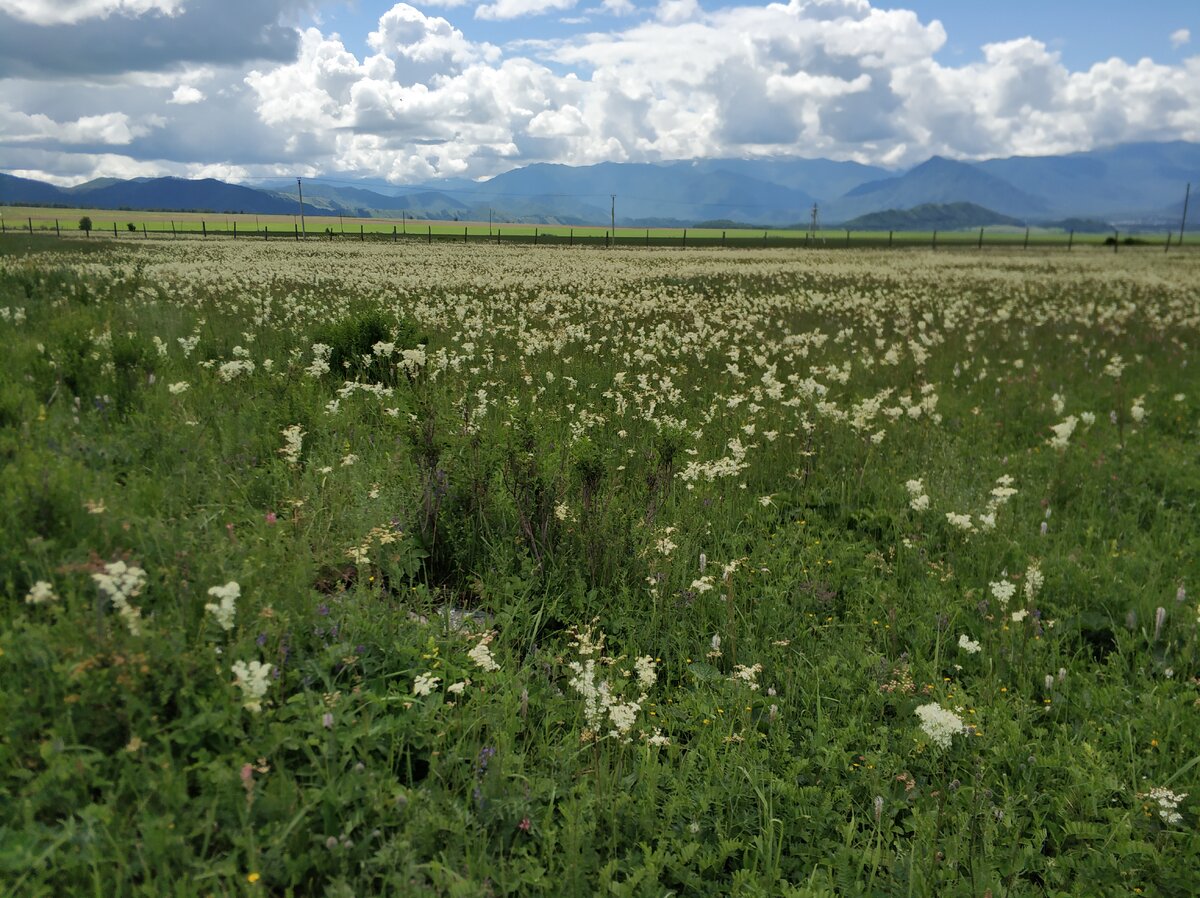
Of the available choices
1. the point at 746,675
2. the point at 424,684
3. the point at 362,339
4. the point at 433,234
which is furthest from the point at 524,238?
the point at 424,684

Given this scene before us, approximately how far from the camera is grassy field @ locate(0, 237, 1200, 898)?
251 centimetres

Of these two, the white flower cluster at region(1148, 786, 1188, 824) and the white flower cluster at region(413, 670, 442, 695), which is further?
the white flower cluster at region(413, 670, 442, 695)

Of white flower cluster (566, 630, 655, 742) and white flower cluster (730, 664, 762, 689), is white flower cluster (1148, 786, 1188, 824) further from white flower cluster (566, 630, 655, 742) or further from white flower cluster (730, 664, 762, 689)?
white flower cluster (566, 630, 655, 742)

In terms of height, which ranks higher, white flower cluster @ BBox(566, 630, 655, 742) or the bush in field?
the bush in field

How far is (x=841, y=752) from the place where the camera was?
3.54m

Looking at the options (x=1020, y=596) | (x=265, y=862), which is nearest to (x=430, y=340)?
(x=1020, y=596)

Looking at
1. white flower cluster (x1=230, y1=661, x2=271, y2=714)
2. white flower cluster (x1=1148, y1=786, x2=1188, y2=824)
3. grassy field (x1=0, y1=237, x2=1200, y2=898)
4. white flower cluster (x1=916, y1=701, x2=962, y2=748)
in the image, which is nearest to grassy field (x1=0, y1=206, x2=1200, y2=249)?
grassy field (x1=0, y1=237, x2=1200, y2=898)

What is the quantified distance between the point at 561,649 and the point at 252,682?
1.99m

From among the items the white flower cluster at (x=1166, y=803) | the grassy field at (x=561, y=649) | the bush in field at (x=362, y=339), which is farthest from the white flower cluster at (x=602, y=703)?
the bush in field at (x=362, y=339)

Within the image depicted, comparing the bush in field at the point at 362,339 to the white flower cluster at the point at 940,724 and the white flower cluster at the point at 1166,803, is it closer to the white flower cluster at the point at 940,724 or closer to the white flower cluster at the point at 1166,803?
the white flower cluster at the point at 940,724

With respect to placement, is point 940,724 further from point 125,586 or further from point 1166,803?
point 125,586

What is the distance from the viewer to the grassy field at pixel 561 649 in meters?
2.51

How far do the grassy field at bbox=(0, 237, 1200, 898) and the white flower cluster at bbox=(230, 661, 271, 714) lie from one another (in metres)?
0.02

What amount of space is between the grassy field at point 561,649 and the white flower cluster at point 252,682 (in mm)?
16
